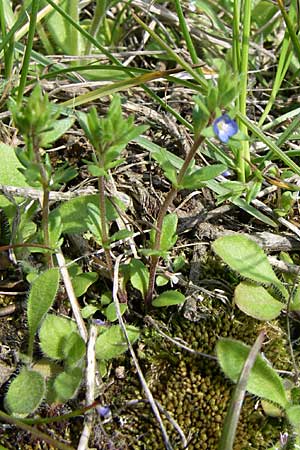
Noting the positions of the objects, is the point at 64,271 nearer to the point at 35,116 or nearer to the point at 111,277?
the point at 111,277

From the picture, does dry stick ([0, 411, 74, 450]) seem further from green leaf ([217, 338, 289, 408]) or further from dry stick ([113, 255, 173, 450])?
green leaf ([217, 338, 289, 408])

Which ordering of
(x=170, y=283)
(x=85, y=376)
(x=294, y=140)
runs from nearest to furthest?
(x=85, y=376)
(x=170, y=283)
(x=294, y=140)

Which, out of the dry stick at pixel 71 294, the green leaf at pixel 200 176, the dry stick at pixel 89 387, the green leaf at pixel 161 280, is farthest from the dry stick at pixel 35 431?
the green leaf at pixel 200 176

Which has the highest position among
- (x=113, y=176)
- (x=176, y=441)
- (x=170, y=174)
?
(x=170, y=174)

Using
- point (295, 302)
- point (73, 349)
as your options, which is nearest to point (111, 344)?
point (73, 349)

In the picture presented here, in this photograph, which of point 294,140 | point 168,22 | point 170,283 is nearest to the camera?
point 170,283

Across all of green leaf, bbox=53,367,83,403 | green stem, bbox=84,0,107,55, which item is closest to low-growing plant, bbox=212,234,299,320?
green leaf, bbox=53,367,83,403

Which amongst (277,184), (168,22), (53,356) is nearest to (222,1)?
(168,22)
